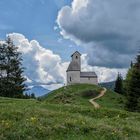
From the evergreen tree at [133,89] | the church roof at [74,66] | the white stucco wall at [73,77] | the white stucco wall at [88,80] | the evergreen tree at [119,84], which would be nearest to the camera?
the evergreen tree at [133,89]

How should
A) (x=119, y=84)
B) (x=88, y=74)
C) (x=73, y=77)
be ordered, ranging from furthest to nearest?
(x=88, y=74), (x=73, y=77), (x=119, y=84)

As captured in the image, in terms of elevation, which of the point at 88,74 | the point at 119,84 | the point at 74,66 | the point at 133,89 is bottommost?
the point at 133,89

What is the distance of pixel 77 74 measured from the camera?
445 ft

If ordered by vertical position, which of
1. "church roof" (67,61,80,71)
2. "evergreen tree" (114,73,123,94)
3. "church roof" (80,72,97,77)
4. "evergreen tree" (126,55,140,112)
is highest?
"church roof" (67,61,80,71)

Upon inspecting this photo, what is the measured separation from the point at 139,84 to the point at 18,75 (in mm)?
36562

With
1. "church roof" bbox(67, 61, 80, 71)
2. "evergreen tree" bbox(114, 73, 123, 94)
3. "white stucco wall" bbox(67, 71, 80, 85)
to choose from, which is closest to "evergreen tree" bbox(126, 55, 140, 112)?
"evergreen tree" bbox(114, 73, 123, 94)

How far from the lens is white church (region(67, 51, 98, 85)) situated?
135 metres

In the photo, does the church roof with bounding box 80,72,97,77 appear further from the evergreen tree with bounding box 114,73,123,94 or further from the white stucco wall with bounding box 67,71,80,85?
the evergreen tree with bounding box 114,73,123,94

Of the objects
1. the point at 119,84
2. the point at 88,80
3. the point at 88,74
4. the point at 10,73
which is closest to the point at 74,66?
the point at 88,74

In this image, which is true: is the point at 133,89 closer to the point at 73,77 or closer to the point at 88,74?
the point at 73,77

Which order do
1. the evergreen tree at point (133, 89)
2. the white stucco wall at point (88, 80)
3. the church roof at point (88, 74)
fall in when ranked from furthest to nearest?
1. the church roof at point (88, 74)
2. the white stucco wall at point (88, 80)
3. the evergreen tree at point (133, 89)

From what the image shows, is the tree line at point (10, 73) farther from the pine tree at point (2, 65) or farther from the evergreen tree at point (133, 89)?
the evergreen tree at point (133, 89)

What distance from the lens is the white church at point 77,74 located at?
13512 cm

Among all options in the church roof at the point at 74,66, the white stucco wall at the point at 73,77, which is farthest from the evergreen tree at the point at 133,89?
the church roof at the point at 74,66
